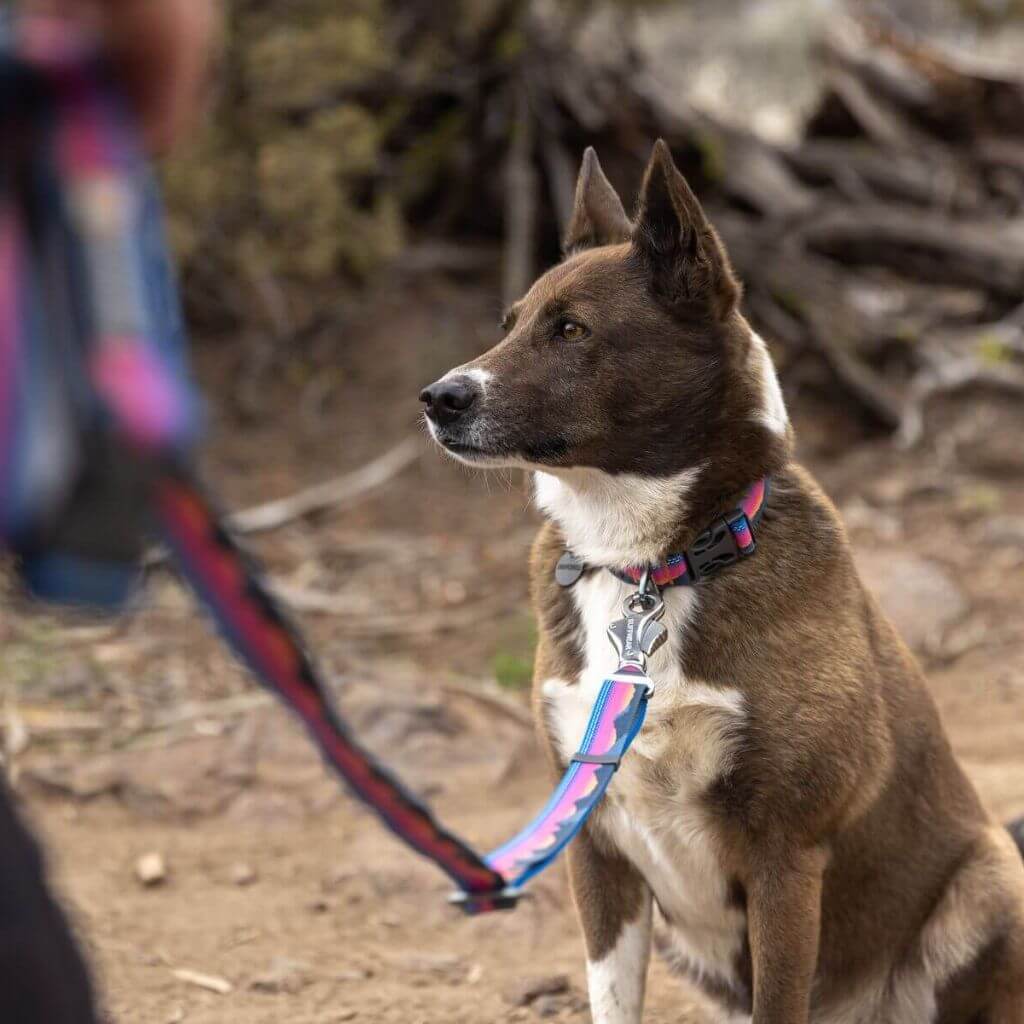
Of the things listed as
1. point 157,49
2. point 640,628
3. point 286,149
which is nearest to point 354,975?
point 640,628

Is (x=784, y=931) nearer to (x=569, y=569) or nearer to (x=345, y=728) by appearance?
(x=569, y=569)

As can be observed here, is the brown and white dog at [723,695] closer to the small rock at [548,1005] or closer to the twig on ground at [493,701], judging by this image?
the small rock at [548,1005]

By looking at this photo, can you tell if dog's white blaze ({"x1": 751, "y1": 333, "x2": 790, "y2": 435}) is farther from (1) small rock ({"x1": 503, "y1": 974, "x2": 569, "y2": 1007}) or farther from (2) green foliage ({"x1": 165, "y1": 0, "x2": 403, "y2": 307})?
(2) green foliage ({"x1": 165, "y1": 0, "x2": 403, "y2": 307})

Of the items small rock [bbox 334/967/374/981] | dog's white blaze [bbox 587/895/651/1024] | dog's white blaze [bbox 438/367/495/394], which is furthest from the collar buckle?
small rock [bbox 334/967/374/981]

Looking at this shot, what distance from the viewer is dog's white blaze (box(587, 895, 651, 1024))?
286 cm

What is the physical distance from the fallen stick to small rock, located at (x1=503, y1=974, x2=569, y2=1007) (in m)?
3.88

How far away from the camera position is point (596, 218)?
319 cm

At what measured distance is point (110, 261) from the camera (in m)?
1.10

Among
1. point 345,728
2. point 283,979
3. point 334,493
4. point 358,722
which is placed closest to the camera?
point 345,728

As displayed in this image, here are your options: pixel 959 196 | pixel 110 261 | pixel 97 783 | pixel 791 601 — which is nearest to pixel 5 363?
pixel 110 261

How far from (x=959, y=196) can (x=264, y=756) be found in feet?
22.0

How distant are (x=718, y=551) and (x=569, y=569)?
34 cm

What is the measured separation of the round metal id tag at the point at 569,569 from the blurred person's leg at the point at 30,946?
65.6 inches

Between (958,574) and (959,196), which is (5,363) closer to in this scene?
(958,574)
